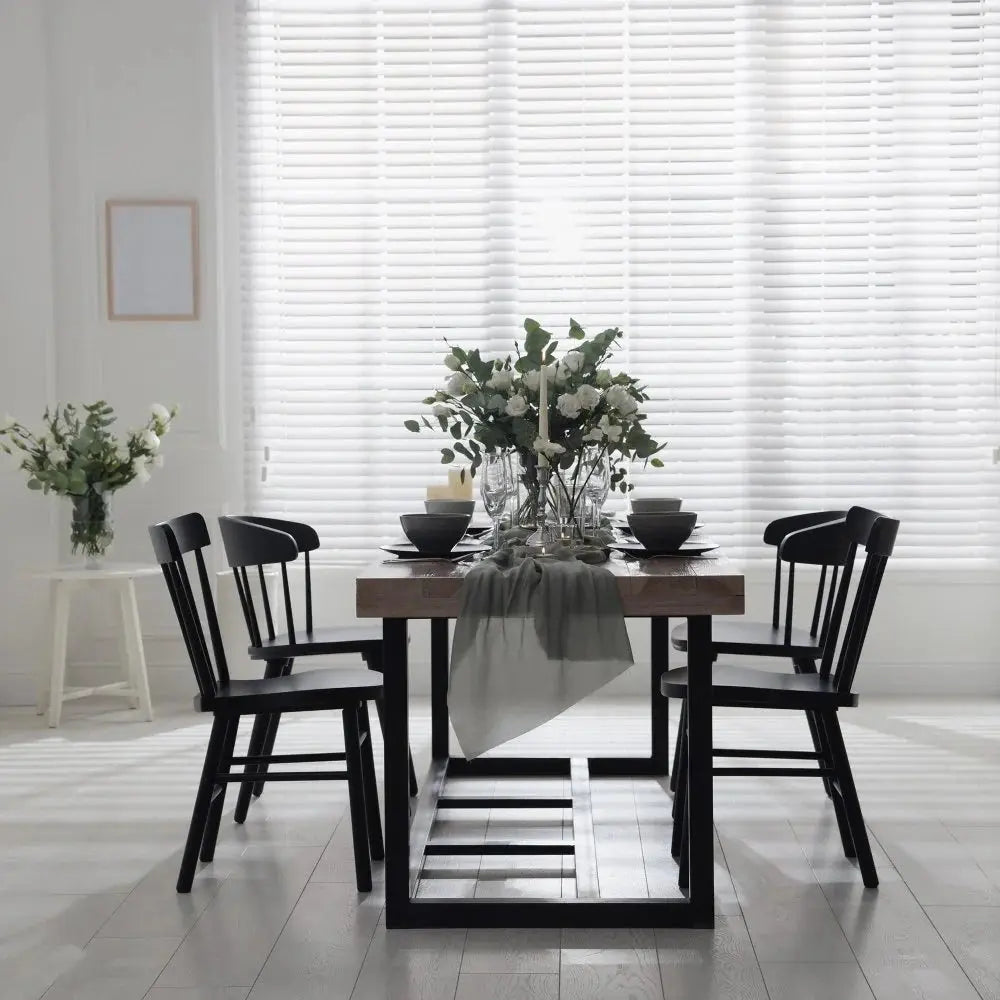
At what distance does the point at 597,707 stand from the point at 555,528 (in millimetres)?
2010

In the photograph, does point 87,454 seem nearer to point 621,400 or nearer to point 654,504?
point 654,504

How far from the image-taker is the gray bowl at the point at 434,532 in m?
2.86

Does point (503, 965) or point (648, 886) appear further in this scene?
point (648, 886)

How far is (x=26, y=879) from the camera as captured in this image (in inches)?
115

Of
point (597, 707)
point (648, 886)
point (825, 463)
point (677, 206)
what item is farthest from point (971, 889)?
point (677, 206)

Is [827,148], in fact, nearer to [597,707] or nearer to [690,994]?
[597,707]

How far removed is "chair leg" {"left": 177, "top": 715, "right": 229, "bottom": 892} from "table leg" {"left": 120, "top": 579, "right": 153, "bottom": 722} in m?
1.93

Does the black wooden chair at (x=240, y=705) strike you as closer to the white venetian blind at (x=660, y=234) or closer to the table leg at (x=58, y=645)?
the table leg at (x=58, y=645)

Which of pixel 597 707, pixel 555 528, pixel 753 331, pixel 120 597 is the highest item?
pixel 753 331

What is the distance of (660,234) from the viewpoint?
5066 mm

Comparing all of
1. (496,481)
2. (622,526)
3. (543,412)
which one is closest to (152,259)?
(622,526)

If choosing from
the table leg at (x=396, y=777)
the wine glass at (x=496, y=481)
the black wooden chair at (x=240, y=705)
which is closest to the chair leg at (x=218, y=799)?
the black wooden chair at (x=240, y=705)

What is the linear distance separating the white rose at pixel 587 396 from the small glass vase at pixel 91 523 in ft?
8.05

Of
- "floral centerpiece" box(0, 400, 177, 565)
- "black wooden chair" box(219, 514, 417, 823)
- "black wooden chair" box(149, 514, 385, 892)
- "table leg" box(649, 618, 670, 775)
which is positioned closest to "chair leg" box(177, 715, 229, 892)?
"black wooden chair" box(149, 514, 385, 892)
